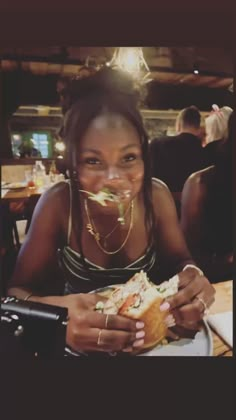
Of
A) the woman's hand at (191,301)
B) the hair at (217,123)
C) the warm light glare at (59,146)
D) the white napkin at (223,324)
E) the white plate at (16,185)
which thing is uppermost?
the hair at (217,123)

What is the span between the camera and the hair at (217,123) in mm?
1813

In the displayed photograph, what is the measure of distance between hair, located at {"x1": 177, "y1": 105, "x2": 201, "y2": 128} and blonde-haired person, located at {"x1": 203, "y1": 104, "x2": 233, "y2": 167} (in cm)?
5

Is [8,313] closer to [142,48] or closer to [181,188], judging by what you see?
[181,188]

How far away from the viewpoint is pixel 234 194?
1.85 metres

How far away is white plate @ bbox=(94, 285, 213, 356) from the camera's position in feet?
5.41

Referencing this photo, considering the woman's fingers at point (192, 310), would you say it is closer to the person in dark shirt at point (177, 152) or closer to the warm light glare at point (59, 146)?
the person in dark shirt at point (177, 152)

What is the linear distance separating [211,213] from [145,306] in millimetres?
515

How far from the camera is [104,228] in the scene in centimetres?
181

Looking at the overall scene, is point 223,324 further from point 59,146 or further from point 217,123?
point 59,146

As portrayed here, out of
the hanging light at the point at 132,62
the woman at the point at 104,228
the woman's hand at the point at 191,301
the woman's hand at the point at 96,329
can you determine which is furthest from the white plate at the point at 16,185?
the woman's hand at the point at 191,301

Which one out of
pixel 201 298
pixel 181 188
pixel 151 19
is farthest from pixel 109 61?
pixel 201 298

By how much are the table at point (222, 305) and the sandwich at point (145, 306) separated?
0.19m

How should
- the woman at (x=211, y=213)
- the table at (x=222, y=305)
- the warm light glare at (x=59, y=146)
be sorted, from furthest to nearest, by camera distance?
the woman at (x=211, y=213)
the warm light glare at (x=59, y=146)
the table at (x=222, y=305)

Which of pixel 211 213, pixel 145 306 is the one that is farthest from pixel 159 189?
pixel 145 306
